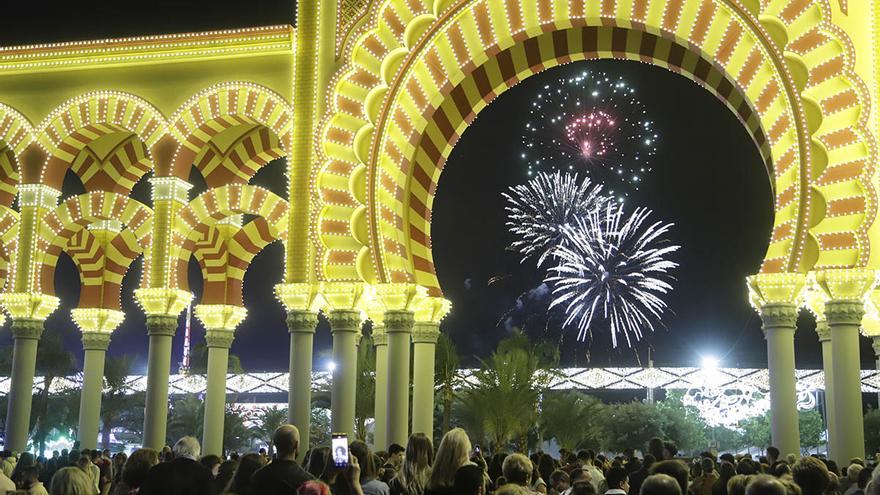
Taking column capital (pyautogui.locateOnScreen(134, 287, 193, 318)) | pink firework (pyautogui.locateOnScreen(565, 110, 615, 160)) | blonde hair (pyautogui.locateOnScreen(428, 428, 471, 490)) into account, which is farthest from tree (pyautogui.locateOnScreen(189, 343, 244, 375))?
blonde hair (pyautogui.locateOnScreen(428, 428, 471, 490))

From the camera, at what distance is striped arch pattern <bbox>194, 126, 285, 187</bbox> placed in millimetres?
16078

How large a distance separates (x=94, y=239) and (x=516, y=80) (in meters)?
8.12

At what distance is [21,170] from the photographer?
15.2 meters

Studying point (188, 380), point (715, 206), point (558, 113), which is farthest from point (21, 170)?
point (715, 206)

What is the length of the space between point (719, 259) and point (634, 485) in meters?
30.2

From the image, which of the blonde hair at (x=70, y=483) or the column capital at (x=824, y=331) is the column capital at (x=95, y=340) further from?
the blonde hair at (x=70, y=483)

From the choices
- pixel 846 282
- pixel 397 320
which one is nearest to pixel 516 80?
pixel 397 320

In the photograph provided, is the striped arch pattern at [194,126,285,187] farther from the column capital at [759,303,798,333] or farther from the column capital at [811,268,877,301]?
the column capital at [811,268,877,301]

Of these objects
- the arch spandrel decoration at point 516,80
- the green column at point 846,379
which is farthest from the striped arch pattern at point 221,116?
the green column at point 846,379

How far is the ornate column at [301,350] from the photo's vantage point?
517 inches

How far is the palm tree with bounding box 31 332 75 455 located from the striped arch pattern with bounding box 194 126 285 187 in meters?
19.9

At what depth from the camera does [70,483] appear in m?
4.66

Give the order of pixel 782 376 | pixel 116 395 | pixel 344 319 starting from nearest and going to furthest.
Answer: pixel 782 376, pixel 344 319, pixel 116 395

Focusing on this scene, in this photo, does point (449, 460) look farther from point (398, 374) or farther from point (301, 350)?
point (301, 350)
